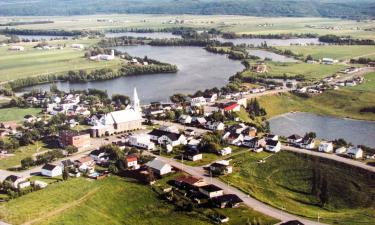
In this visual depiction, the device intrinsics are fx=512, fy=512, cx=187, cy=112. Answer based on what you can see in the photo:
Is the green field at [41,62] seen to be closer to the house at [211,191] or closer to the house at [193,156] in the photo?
the house at [193,156]

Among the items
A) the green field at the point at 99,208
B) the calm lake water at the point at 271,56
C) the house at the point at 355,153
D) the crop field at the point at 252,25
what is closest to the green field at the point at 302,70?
the calm lake water at the point at 271,56

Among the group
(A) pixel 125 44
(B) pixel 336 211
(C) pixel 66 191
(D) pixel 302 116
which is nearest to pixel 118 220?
(C) pixel 66 191

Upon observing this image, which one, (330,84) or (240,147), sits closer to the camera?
(240,147)

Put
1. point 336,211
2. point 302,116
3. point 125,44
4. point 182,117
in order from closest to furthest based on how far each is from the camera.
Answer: point 336,211 < point 182,117 < point 302,116 < point 125,44

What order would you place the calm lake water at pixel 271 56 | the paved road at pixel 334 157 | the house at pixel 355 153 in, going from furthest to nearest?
the calm lake water at pixel 271 56 → the house at pixel 355 153 → the paved road at pixel 334 157

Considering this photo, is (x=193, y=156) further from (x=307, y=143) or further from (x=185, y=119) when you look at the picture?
(x=185, y=119)

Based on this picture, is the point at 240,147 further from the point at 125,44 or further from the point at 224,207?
the point at 125,44
